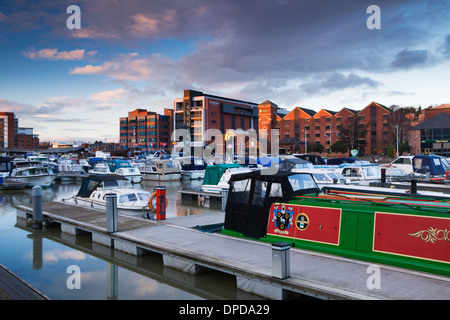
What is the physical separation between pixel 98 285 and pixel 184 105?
105 metres

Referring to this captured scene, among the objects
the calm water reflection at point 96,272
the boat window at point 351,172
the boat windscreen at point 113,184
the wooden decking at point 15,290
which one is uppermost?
the boat window at point 351,172

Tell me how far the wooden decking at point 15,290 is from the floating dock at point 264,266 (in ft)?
11.4

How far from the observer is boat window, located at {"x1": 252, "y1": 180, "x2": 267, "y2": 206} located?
10766mm

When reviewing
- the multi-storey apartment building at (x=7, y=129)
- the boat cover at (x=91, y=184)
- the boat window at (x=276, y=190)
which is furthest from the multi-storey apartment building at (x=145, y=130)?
the boat window at (x=276, y=190)

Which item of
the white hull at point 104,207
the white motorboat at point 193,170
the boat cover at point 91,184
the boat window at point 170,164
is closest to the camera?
the white hull at point 104,207

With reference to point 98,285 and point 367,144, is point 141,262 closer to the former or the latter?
point 98,285

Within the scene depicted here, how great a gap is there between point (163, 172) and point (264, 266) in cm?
3665

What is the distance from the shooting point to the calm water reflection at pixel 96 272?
9.44 meters

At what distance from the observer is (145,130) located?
147 meters

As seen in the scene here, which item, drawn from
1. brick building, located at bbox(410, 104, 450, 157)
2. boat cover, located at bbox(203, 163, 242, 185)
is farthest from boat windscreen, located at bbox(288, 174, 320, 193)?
brick building, located at bbox(410, 104, 450, 157)

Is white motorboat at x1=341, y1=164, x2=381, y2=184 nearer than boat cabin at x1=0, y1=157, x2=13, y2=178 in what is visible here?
Yes

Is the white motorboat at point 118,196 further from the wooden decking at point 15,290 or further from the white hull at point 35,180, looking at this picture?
the white hull at point 35,180

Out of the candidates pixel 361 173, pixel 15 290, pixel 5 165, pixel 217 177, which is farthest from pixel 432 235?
pixel 5 165

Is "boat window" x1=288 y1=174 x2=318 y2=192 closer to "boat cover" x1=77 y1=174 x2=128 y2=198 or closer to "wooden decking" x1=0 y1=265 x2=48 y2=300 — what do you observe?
"wooden decking" x1=0 y1=265 x2=48 y2=300
